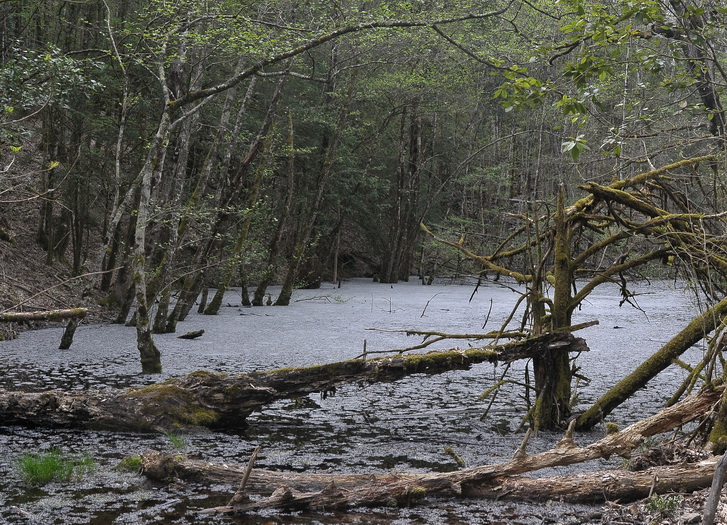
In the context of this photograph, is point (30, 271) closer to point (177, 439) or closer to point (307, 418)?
point (307, 418)

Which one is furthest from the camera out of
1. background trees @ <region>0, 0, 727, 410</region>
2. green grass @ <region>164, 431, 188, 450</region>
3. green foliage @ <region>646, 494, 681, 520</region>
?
background trees @ <region>0, 0, 727, 410</region>

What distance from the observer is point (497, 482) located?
431 centimetres

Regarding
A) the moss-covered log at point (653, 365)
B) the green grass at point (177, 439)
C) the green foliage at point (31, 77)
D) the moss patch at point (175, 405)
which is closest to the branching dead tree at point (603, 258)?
the moss-covered log at point (653, 365)

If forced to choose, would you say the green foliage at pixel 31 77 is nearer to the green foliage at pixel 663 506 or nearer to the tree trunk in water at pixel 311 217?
the green foliage at pixel 663 506

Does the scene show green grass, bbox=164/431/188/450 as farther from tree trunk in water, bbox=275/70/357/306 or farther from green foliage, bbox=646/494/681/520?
tree trunk in water, bbox=275/70/357/306

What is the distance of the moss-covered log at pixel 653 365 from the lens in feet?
17.6

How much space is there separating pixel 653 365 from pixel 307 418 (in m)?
3.27

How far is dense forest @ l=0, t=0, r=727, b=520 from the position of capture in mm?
5789

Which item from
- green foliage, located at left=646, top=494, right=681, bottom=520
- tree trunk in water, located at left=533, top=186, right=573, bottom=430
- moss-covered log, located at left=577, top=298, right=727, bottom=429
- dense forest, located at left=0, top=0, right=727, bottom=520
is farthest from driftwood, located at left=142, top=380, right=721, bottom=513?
tree trunk in water, located at left=533, top=186, right=573, bottom=430

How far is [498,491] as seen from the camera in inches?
168

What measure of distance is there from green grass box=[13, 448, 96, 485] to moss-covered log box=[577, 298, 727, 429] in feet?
14.0

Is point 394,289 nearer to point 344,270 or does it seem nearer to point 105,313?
point 344,270

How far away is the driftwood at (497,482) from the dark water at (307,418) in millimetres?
96

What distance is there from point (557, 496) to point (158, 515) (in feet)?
8.09
